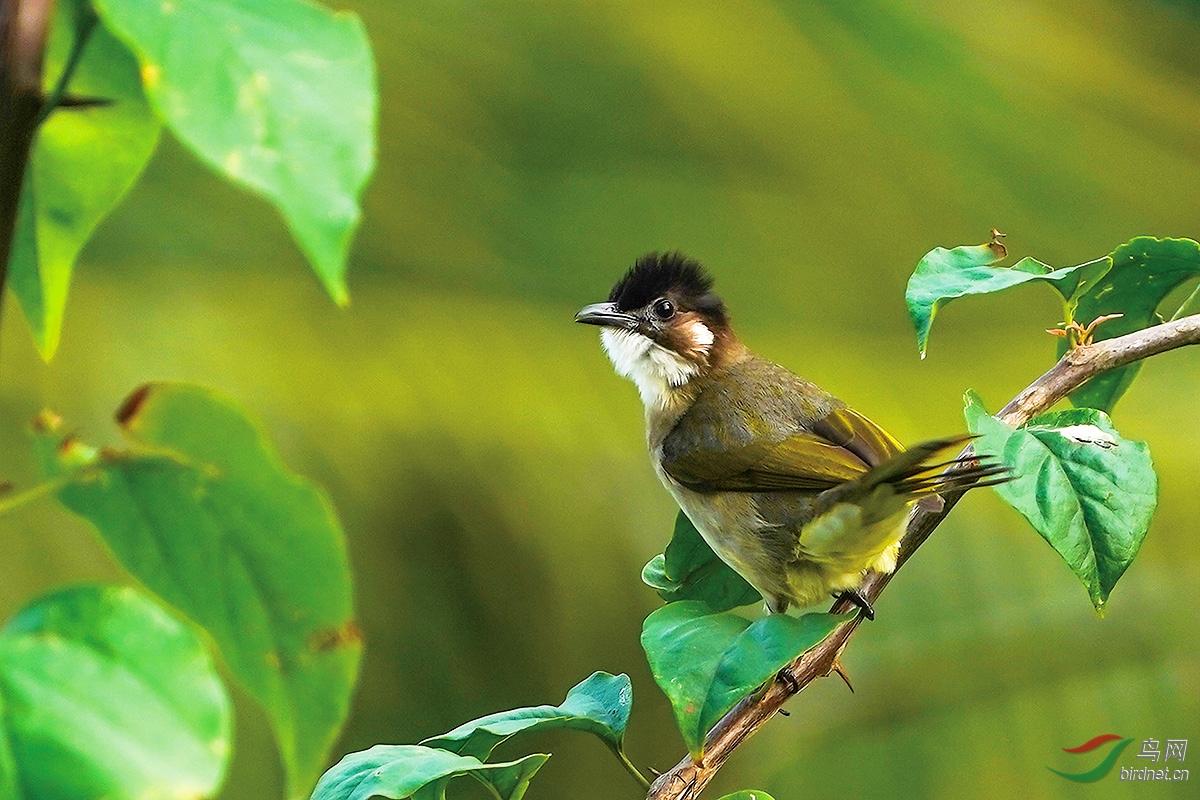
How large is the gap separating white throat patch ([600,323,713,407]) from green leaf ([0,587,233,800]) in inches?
50.7

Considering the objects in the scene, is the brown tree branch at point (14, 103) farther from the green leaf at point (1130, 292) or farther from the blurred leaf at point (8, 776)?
the green leaf at point (1130, 292)

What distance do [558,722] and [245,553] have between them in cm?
38

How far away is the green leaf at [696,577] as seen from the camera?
2.98 ft

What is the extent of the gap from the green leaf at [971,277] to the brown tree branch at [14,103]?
53 cm

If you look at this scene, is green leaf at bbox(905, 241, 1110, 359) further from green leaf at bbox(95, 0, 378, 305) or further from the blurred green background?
the blurred green background

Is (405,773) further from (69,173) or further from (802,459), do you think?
(802,459)

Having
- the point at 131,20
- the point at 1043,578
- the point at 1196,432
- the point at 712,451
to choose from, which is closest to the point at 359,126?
the point at 131,20

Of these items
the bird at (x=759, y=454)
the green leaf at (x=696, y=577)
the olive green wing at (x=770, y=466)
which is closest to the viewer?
the green leaf at (x=696, y=577)

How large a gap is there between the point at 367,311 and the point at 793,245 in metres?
0.89

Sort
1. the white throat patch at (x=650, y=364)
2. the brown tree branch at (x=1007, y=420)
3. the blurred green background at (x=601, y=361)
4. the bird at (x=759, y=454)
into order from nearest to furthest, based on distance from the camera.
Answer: the brown tree branch at (x=1007, y=420) → the bird at (x=759, y=454) → the white throat patch at (x=650, y=364) → the blurred green background at (x=601, y=361)

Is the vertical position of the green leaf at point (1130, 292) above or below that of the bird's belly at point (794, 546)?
above

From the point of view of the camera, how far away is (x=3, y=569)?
1727mm

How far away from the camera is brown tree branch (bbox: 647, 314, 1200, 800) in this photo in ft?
2.37

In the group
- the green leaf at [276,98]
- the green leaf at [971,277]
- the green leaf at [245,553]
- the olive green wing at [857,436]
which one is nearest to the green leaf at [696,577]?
the green leaf at [971,277]
